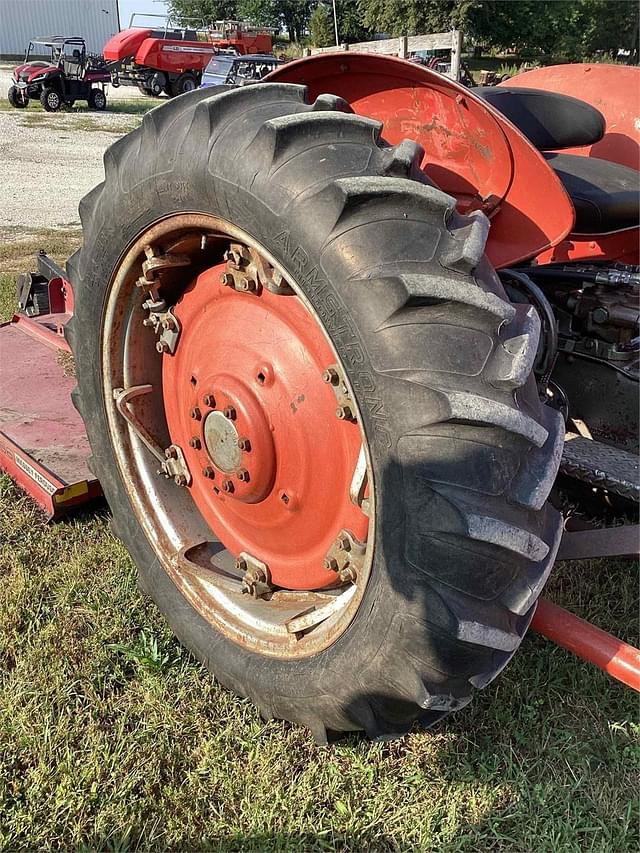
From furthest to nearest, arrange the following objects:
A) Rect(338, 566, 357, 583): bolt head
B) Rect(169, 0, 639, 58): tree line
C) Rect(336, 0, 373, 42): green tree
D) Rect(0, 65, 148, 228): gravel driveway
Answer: Rect(336, 0, 373, 42): green tree
Rect(169, 0, 639, 58): tree line
Rect(0, 65, 148, 228): gravel driveway
Rect(338, 566, 357, 583): bolt head

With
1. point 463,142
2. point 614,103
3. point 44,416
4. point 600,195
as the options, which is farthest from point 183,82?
point 463,142

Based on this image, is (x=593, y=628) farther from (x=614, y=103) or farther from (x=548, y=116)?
(x=614, y=103)

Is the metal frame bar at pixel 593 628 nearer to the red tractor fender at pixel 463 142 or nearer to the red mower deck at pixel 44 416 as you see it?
the red tractor fender at pixel 463 142

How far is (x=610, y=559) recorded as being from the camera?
7.96ft

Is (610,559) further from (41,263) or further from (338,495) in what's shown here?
(41,263)

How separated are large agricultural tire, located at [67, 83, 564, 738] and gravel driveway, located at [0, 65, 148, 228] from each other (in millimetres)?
6907

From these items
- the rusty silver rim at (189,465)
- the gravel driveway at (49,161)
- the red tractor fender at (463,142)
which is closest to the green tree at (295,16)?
the gravel driveway at (49,161)

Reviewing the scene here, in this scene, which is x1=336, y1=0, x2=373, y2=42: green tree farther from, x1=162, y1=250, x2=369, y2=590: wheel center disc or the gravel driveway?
x1=162, y1=250, x2=369, y2=590: wheel center disc

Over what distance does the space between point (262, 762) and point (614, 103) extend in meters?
2.43

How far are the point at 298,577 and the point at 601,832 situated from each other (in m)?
0.88

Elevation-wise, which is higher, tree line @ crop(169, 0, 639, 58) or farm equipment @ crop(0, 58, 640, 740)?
tree line @ crop(169, 0, 639, 58)

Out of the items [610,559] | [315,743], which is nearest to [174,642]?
[315,743]

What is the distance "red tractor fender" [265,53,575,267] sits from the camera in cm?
175

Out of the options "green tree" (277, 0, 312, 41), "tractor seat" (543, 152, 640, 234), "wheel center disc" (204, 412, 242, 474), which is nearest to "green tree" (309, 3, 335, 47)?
"green tree" (277, 0, 312, 41)
